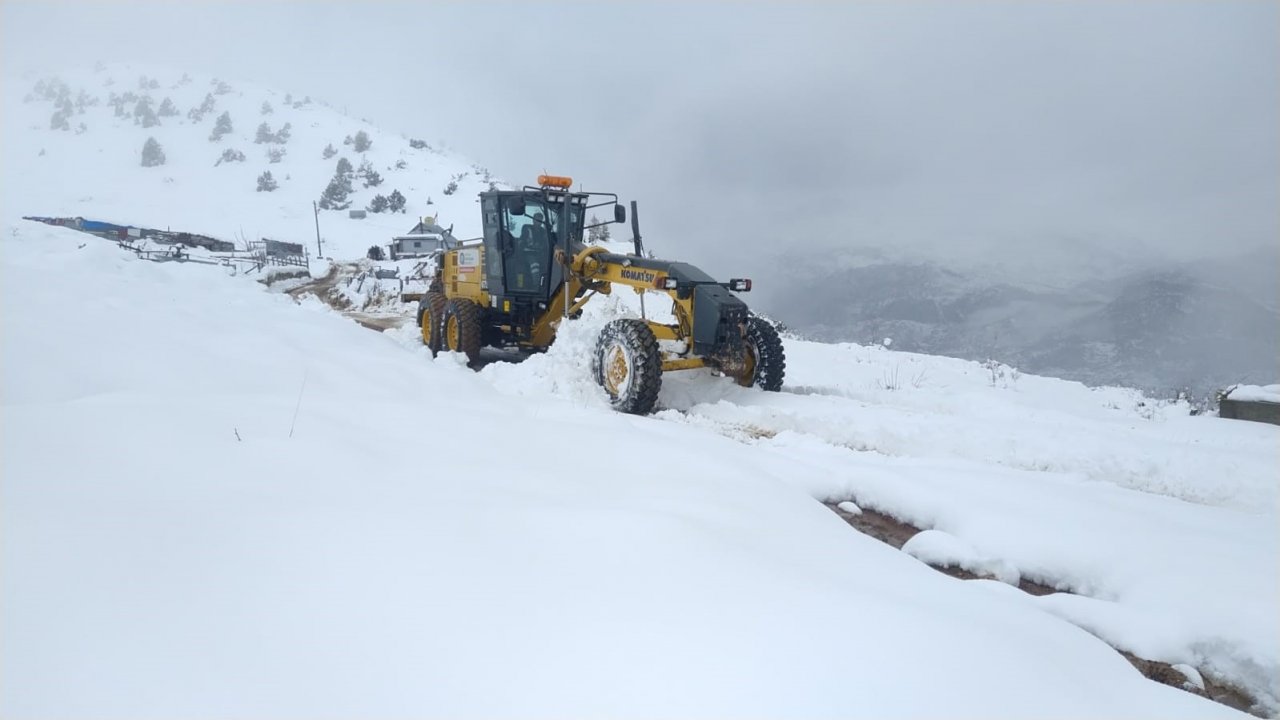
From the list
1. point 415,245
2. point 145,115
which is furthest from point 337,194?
point 145,115

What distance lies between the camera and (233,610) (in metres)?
1.49

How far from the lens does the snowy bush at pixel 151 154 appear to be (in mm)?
53031

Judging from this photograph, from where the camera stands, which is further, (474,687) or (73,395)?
(73,395)

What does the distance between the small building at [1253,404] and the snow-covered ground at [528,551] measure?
2.56 m

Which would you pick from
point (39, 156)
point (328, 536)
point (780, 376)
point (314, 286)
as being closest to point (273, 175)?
point (39, 156)

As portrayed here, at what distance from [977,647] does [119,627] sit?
2197mm

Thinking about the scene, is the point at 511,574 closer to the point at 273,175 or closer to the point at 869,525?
the point at 869,525

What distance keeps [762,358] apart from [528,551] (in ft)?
19.8

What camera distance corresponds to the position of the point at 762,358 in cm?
771

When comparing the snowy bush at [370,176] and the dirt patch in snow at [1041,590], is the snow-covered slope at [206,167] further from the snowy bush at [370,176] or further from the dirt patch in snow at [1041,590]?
the dirt patch in snow at [1041,590]

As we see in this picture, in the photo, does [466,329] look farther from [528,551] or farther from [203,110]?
[203,110]

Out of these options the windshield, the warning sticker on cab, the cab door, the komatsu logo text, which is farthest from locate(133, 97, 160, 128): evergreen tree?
the komatsu logo text

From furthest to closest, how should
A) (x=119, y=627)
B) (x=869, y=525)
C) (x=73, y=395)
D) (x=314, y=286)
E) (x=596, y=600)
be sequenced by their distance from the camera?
(x=314, y=286) < (x=869, y=525) < (x=73, y=395) < (x=596, y=600) < (x=119, y=627)

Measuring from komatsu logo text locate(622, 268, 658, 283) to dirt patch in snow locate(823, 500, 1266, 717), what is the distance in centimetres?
403
